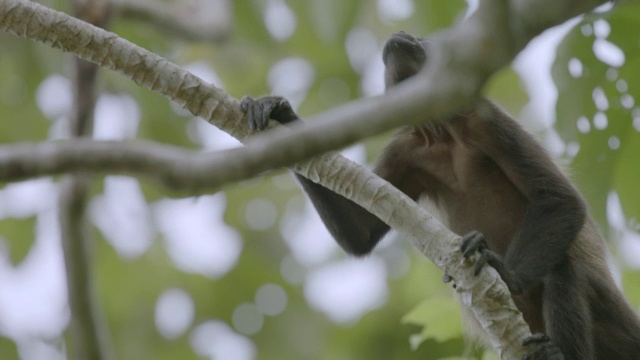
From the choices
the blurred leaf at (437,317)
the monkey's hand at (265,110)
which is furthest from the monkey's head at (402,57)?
the blurred leaf at (437,317)

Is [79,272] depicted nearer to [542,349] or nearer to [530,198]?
[530,198]

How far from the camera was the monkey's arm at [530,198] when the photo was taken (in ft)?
17.9

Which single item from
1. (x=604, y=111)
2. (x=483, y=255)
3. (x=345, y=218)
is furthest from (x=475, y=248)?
(x=604, y=111)

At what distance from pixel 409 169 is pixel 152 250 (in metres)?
5.68

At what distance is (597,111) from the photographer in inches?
238

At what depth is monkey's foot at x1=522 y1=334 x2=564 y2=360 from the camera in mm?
4558

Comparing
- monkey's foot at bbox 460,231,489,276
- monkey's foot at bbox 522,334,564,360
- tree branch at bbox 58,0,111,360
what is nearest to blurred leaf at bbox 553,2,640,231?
monkey's foot at bbox 522,334,564,360

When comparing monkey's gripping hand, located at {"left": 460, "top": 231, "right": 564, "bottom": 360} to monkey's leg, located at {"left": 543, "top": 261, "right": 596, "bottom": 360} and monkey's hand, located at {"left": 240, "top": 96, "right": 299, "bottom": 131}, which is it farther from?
monkey's hand, located at {"left": 240, "top": 96, "right": 299, "bottom": 131}

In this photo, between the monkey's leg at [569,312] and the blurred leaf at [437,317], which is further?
the blurred leaf at [437,317]

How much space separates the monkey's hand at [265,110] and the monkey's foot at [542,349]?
146 cm

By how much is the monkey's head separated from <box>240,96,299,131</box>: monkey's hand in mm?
1113

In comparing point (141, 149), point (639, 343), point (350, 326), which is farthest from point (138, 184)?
point (141, 149)

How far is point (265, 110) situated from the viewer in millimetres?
4910

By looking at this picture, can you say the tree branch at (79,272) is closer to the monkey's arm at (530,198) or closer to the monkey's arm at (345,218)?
the monkey's arm at (345,218)
